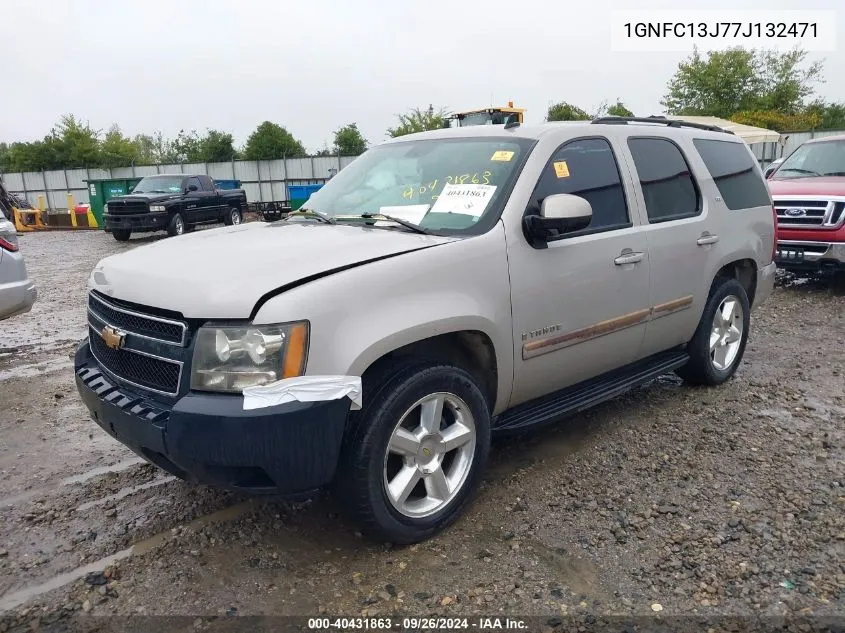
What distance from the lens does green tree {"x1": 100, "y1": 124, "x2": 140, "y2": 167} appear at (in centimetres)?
4099

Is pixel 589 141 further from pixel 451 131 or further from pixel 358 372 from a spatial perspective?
pixel 358 372

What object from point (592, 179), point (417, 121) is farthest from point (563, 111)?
point (592, 179)

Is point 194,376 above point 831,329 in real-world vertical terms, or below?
above

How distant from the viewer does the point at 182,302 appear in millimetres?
2574

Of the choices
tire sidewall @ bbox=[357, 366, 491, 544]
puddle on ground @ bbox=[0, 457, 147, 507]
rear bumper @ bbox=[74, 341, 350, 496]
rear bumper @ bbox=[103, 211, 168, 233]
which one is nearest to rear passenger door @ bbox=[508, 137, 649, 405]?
tire sidewall @ bbox=[357, 366, 491, 544]

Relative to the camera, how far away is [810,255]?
8.33 m

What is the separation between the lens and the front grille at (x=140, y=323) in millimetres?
2609

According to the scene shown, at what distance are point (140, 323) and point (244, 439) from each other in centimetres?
76

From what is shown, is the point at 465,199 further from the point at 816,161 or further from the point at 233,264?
the point at 816,161

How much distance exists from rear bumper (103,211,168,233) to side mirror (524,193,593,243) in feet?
53.4

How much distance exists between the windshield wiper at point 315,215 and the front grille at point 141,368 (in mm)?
1265

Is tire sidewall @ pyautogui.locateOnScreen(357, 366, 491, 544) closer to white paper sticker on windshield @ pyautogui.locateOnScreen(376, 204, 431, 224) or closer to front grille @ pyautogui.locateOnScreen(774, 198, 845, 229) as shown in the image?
white paper sticker on windshield @ pyautogui.locateOnScreen(376, 204, 431, 224)

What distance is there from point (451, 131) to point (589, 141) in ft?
2.66

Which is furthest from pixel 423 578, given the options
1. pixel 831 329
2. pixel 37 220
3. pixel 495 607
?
pixel 37 220
